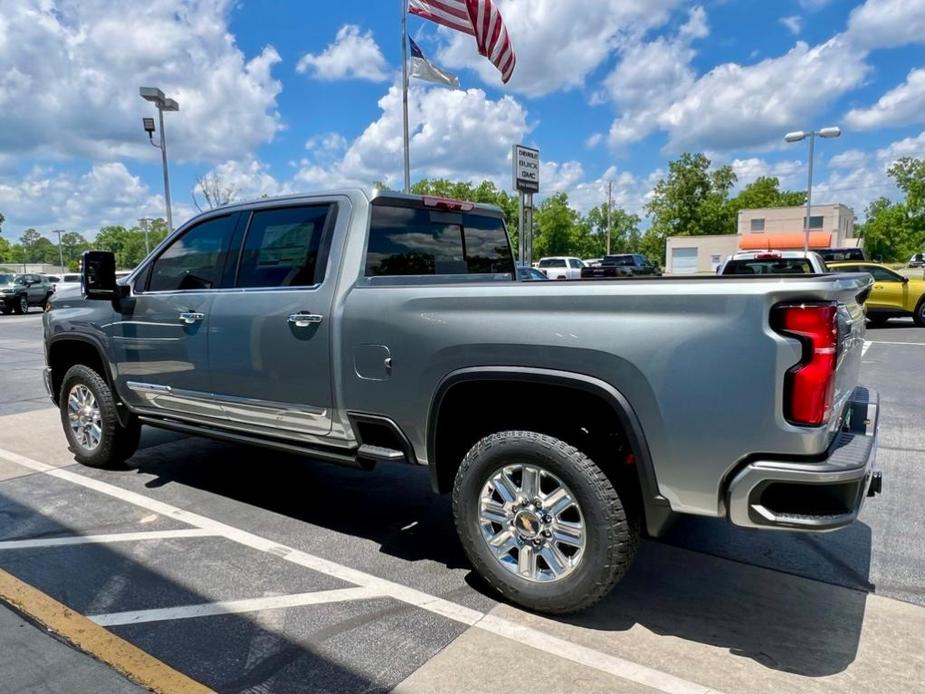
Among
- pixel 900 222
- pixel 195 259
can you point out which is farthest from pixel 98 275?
pixel 900 222

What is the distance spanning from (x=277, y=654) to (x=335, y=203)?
2.38 metres

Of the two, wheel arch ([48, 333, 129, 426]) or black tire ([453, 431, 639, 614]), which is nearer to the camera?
black tire ([453, 431, 639, 614])

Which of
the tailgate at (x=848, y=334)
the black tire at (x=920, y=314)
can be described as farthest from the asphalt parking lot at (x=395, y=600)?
the black tire at (x=920, y=314)

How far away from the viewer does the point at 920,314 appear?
52.9 ft

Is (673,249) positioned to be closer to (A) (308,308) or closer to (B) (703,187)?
(B) (703,187)

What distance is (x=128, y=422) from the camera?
208 inches

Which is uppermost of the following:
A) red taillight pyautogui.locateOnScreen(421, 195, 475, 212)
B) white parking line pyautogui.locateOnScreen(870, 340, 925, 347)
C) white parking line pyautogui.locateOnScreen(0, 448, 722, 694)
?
red taillight pyautogui.locateOnScreen(421, 195, 475, 212)

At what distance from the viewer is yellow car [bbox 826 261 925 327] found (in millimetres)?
15797

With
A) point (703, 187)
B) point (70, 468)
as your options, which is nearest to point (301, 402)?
point (70, 468)

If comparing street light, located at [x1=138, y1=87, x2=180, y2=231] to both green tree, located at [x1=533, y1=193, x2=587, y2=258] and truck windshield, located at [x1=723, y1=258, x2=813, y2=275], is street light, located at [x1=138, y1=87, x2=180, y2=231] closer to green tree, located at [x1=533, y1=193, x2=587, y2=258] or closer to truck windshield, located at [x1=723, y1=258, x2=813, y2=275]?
truck windshield, located at [x1=723, y1=258, x2=813, y2=275]

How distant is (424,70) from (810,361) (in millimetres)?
13827

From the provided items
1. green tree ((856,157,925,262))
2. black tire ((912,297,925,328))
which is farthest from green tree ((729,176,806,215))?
black tire ((912,297,925,328))

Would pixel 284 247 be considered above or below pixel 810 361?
above

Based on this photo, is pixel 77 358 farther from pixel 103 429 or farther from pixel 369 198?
pixel 369 198
